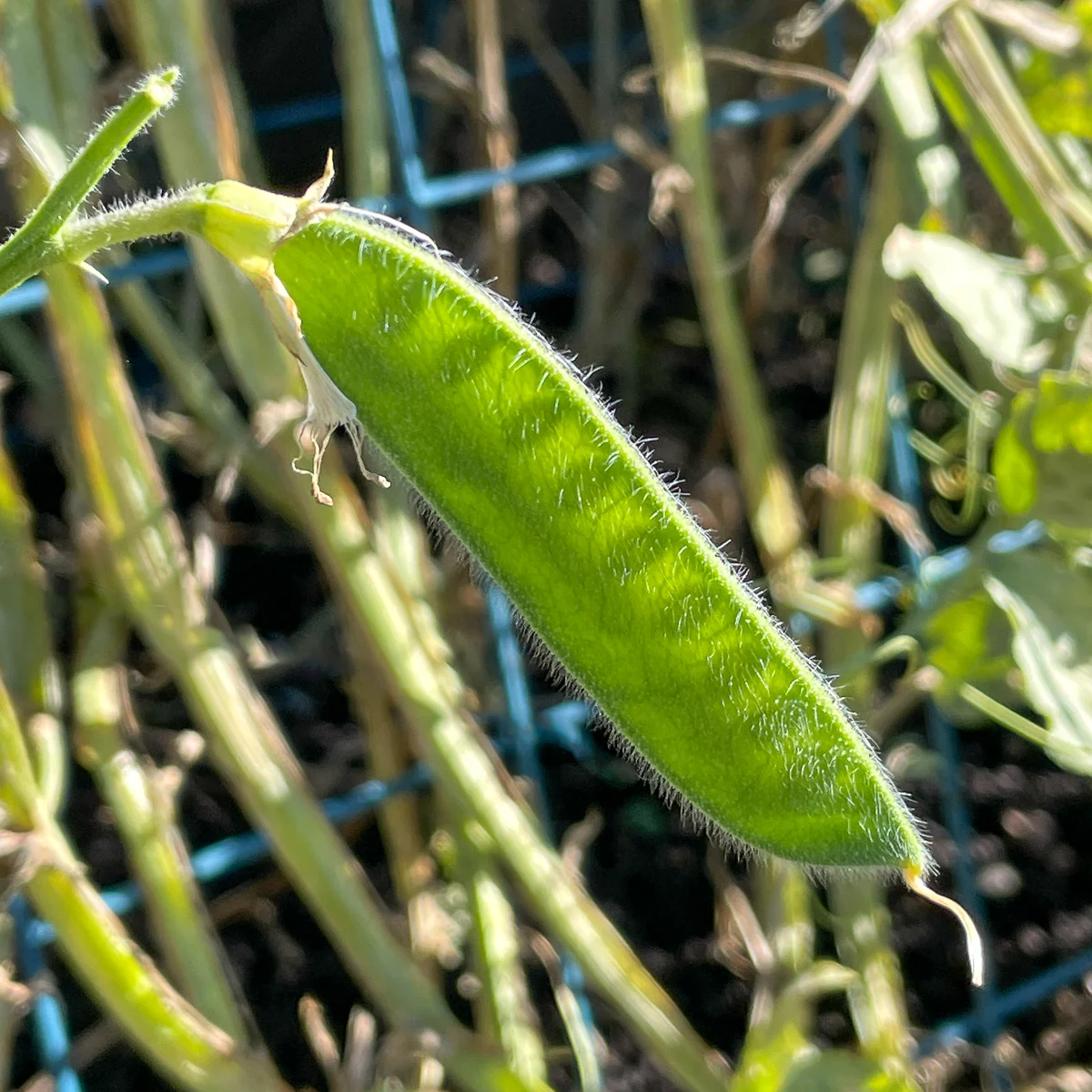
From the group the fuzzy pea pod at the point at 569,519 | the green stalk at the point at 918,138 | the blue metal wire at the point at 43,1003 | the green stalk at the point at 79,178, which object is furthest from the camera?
the green stalk at the point at 918,138

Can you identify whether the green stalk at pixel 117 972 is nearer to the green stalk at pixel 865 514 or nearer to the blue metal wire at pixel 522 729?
the blue metal wire at pixel 522 729

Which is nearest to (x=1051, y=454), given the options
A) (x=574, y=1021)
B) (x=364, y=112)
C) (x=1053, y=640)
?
(x=1053, y=640)

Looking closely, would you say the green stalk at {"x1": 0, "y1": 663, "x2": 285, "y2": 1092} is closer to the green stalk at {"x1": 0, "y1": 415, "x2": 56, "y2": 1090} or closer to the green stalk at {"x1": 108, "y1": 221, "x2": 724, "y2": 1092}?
the green stalk at {"x1": 0, "y1": 415, "x2": 56, "y2": 1090}

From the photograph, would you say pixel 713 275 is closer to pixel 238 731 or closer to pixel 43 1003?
pixel 238 731

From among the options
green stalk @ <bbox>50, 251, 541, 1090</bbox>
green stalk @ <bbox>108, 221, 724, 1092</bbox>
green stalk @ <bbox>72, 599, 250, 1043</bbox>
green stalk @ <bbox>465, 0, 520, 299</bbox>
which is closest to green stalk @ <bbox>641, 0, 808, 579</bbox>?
green stalk @ <bbox>465, 0, 520, 299</bbox>

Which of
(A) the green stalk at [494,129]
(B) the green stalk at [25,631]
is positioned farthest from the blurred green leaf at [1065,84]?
(B) the green stalk at [25,631]

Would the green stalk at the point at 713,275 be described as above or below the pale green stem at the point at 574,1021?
above

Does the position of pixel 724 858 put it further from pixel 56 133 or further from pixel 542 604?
pixel 56 133
